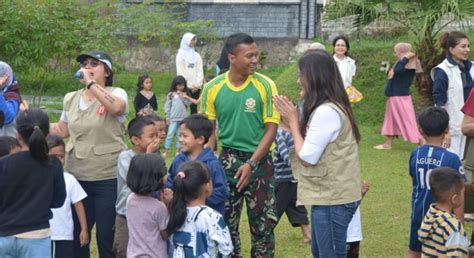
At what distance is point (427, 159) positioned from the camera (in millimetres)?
6008

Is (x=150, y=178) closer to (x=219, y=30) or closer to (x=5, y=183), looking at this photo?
(x=5, y=183)

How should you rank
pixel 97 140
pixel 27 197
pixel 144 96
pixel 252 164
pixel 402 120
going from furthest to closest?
pixel 402 120
pixel 144 96
pixel 97 140
pixel 252 164
pixel 27 197

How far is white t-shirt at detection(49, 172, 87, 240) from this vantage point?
609 centimetres

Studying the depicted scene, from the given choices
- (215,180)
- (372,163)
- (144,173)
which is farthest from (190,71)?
(144,173)

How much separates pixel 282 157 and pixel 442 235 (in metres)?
2.11

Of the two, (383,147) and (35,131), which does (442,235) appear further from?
(383,147)

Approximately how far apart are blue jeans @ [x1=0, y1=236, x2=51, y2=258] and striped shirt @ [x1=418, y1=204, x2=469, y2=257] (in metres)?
2.49

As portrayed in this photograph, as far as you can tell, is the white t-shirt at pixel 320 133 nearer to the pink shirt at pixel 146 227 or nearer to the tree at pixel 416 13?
the pink shirt at pixel 146 227

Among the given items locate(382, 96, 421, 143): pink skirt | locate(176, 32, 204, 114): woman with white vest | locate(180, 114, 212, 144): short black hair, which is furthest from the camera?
locate(176, 32, 204, 114): woman with white vest

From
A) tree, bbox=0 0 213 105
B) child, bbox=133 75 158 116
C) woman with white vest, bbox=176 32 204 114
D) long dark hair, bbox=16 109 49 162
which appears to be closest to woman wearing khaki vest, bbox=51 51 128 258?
long dark hair, bbox=16 109 49 162

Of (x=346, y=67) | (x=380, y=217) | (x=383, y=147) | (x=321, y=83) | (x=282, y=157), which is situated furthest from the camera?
(x=383, y=147)

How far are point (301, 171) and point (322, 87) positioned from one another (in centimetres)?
54

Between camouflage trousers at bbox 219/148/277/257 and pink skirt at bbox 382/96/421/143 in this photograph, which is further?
pink skirt at bbox 382/96/421/143

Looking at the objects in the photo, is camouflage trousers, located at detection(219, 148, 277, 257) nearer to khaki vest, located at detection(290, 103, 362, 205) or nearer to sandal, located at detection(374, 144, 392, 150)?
khaki vest, located at detection(290, 103, 362, 205)
